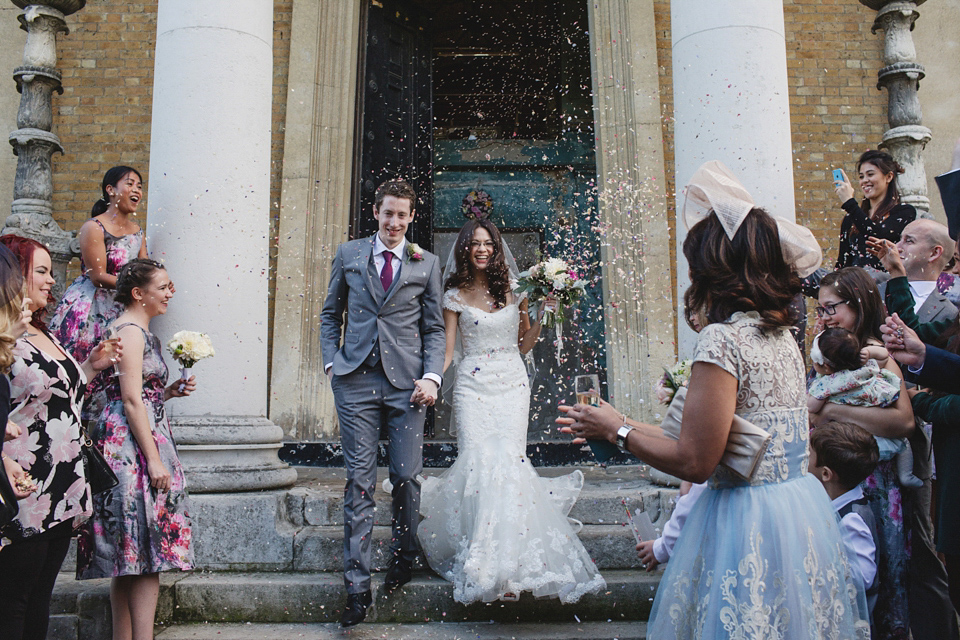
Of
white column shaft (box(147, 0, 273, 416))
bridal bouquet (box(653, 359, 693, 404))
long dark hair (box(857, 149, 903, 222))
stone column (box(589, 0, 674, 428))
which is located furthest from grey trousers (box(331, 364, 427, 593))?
stone column (box(589, 0, 674, 428))

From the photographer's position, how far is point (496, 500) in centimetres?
395

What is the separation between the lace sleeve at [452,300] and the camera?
15.4ft

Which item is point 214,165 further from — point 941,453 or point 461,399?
point 941,453

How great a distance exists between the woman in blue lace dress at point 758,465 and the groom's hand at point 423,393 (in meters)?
1.96

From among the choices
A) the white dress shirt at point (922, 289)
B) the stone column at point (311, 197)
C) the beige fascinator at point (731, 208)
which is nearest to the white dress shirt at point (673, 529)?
the beige fascinator at point (731, 208)

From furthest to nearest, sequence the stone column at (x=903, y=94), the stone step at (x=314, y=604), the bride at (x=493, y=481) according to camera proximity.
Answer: the stone column at (x=903, y=94) < the stone step at (x=314, y=604) < the bride at (x=493, y=481)

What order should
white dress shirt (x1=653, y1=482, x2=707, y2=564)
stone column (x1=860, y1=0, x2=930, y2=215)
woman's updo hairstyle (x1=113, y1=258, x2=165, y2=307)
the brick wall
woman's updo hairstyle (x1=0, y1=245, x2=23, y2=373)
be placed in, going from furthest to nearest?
the brick wall → stone column (x1=860, y1=0, x2=930, y2=215) → woman's updo hairstyle (x1=113, y1=258, x2=165, y2=307) → white dress shirt (x1=653, y1=482, x2=707, y2=564) → woman's updo hairstyle (x1=0, y1=245, x2=23, y2=373)

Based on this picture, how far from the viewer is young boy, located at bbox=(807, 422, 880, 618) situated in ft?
10.1

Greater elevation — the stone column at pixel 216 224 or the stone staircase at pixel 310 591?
the stone column at pixel 216 224

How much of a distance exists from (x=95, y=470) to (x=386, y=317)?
5.40ft

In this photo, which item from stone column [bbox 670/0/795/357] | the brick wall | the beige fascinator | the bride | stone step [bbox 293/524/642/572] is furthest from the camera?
the brick wall

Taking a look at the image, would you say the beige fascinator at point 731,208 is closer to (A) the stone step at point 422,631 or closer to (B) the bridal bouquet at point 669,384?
(B) the bridal bouquet at point 669,384

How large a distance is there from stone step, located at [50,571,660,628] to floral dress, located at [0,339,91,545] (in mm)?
1206

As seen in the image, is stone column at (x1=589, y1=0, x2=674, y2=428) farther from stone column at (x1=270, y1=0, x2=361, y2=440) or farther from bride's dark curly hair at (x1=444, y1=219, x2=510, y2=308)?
bride's dark curly hair at (x1=444, y1=219, x2=510, y2=308)
